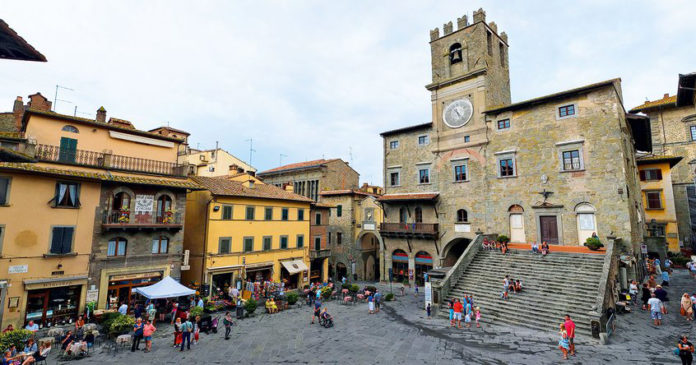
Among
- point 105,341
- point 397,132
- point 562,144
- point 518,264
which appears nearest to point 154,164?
point 105,341

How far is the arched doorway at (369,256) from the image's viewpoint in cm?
3781

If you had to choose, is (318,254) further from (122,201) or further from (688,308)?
(688,308)

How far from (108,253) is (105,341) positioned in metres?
5.74

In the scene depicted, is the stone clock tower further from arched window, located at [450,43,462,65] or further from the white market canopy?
the white market canopy

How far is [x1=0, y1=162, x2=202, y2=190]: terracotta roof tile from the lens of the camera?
53.1ft

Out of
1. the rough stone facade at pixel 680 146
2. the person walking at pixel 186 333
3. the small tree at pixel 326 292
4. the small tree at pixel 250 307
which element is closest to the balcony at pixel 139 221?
the small tree at pixel 250 307

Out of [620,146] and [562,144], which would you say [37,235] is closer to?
[562,144]

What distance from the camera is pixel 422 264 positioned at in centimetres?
3055

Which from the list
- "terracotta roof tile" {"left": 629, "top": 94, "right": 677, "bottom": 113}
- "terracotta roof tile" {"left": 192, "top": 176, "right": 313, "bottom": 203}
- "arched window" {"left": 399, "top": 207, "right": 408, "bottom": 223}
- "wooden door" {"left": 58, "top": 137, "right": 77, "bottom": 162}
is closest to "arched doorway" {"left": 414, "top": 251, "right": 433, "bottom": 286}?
"arched window" {"left": 399, "top": 207, "right": 408, "bottom": 223}

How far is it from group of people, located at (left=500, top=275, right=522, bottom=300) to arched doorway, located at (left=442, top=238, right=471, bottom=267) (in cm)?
968

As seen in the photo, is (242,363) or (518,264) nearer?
(242,363)

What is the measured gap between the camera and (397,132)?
3378 cm

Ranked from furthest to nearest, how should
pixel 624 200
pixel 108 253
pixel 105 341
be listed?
pixel 624 200
pixel 108 253
pixel 105 341

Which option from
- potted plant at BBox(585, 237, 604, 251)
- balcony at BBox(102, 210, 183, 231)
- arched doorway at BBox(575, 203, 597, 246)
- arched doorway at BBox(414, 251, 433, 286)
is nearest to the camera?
balcony at BBox(102, 210, 183, 231)
